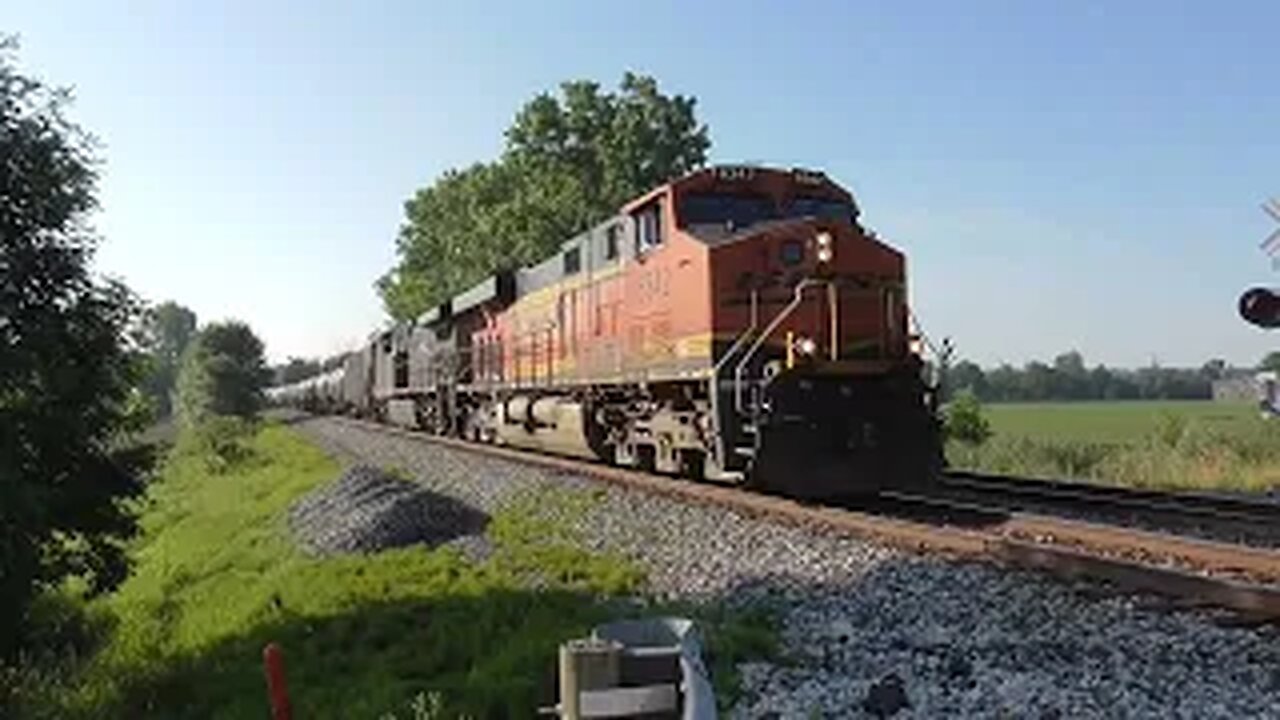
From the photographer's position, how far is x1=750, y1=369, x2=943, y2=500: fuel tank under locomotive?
1271 centimetres

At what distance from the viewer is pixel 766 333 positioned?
13.3 metres

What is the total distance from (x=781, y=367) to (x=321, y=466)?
705 inches

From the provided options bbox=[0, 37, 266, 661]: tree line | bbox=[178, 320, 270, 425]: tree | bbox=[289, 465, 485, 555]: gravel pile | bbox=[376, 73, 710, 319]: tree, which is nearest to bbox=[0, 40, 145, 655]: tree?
bbox=[0, 37, 266, 661]: tree line

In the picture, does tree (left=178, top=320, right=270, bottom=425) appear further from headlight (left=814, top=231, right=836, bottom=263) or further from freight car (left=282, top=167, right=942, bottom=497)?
headlight (left=814, top=231, right=836, bottom=263)

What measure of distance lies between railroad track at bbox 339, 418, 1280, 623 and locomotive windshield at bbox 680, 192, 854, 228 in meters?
3.13

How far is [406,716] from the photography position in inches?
302

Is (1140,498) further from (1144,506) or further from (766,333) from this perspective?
(766,333)

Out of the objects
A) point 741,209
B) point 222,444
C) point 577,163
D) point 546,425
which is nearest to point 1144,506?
point 741,209

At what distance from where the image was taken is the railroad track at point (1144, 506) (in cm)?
1124

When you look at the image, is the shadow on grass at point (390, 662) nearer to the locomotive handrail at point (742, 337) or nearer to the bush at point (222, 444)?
the locomotive handrail at point (742, 337)

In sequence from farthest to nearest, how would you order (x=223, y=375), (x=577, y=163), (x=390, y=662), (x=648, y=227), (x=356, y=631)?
(x=223, y=375), (x=577, y=163), (x=648, y=227), (x=356, y=631), (x=390, y=662)

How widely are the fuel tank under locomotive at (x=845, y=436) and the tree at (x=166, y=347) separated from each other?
7417 millimetres

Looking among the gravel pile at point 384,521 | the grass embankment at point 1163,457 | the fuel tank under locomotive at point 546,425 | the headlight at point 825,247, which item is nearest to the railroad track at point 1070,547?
the gravel pile at point 384,521

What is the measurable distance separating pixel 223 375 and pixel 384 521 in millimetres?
64873
